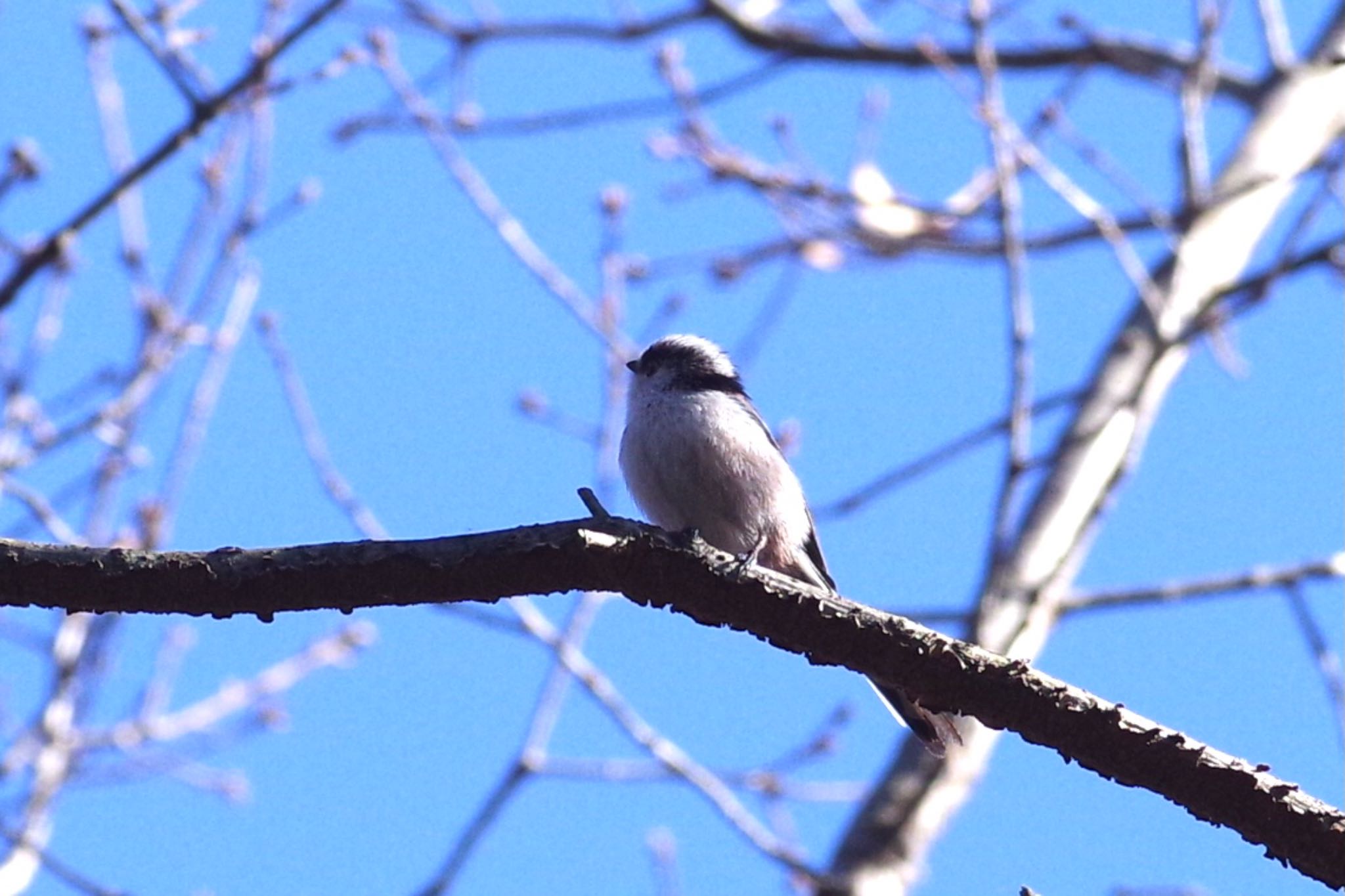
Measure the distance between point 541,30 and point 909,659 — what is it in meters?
6.77

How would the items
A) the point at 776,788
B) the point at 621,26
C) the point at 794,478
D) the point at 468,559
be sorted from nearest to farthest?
the point at 468,559, the point at 794,478, the point at 776,788, the point at 621,26

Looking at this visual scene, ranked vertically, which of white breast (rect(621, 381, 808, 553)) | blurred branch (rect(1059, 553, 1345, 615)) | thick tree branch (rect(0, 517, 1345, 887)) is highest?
blurred branch (rect(1059, 553, 1345, 615))

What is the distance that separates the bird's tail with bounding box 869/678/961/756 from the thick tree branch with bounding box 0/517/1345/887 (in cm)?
90

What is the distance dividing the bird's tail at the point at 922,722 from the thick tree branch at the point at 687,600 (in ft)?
2.96

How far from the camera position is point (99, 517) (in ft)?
20.9

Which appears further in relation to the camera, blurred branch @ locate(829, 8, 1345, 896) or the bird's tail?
blurred branch @ locate(829, 8, 1345, 896)

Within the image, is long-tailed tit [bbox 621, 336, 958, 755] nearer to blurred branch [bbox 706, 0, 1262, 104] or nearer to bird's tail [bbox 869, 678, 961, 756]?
bird's tail [bbox 869, 678, 961, 756]

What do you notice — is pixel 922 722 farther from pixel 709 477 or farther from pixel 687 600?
pixel 687 600

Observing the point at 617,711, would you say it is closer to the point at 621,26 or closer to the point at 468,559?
the point at 468,559

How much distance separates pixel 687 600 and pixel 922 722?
4.64ft

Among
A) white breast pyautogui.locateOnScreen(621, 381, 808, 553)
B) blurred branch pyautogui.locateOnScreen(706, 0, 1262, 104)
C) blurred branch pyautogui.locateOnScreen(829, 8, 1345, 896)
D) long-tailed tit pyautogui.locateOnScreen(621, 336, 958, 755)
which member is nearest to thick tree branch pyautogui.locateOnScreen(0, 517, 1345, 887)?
long-tailed tit pyautogui.locateOnScreen(621, 336, 958, 755)

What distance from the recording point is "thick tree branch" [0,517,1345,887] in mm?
2643

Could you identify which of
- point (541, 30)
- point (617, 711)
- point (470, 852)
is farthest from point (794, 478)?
point (541, 30)

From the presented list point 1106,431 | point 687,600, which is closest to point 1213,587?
point 1106,431
